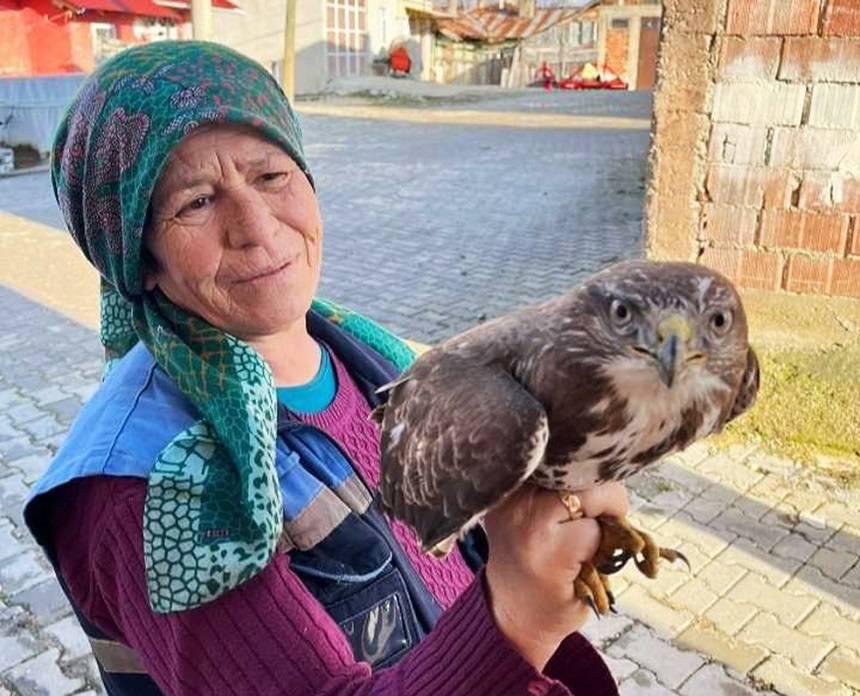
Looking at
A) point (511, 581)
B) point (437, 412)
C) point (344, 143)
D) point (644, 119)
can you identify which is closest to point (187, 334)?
point (437, 412)

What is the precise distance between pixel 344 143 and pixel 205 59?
→ 1838 cm

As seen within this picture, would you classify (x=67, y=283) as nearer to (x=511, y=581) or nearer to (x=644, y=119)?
(x=511, y=581)

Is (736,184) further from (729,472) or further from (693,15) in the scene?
(729,472)

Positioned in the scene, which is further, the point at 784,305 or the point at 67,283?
the point at 67,283

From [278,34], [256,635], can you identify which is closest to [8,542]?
[256,635]

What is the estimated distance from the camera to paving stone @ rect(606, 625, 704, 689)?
3445 mm

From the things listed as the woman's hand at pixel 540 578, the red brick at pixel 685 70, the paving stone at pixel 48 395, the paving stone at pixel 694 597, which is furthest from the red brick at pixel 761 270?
the paving stone at pixel 48 395

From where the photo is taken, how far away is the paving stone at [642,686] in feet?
11.0

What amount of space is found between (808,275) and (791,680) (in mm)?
2564

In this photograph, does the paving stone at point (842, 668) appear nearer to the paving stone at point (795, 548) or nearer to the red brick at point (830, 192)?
the paving stone at point (795, 548)

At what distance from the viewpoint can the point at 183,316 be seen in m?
1.73

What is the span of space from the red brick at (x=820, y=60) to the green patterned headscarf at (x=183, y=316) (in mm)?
3804

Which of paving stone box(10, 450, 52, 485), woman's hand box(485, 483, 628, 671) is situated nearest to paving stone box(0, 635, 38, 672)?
paving stone box(10, 450, 52, 485)

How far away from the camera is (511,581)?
1381 mm
